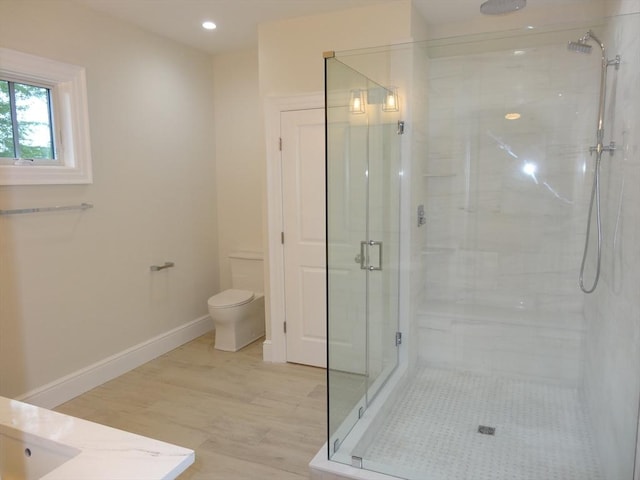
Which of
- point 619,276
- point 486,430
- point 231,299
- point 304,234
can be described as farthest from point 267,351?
point 619,276

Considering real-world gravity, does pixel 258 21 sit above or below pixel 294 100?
above

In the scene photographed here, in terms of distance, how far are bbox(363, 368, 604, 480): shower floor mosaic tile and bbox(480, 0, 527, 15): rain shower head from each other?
8.06 feet

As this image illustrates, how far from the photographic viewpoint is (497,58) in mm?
3238

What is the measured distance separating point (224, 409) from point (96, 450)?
1.97 meters

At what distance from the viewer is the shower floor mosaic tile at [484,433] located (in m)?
2.29

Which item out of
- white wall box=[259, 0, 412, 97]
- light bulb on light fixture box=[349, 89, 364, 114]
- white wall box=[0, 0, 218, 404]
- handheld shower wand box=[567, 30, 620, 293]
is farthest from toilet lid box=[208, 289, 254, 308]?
handheld shower wand box=[567, 30, 620, 293]

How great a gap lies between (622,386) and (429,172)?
1.99 m

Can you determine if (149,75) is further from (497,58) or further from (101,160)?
(497,58)

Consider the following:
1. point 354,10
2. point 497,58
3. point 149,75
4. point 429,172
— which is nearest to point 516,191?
point 429,172

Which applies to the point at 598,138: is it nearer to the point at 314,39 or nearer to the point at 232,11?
the point at 314,39

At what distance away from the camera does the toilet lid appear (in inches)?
149

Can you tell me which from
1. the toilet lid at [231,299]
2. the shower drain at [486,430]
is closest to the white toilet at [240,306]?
the toilet lid at [231,299]

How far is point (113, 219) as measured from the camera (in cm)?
338

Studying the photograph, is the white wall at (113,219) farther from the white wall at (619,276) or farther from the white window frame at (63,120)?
the white wall at (619,276)
